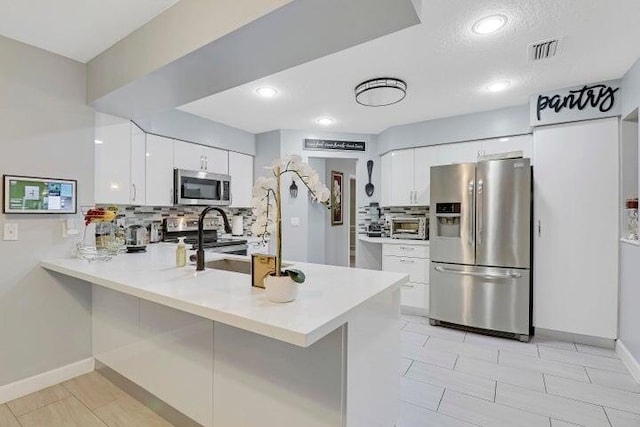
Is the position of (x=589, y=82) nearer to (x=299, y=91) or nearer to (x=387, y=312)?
(x=299, y=91)

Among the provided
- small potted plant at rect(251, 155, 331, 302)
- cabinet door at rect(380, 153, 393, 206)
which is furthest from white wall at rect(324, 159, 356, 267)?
small potted plant at rect(251, 155, 331, 302)

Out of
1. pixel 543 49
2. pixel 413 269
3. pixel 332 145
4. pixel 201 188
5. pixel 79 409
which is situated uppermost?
pixel 543 49

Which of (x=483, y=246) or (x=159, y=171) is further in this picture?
(x=159, y=171)

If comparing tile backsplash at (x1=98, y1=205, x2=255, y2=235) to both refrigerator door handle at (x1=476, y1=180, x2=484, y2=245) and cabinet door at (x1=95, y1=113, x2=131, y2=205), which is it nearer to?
cabinet door at (x1=95, y1=113, x2=131, y2=205)

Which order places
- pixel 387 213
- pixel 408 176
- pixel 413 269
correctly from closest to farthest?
pixel 413 269 < pixel 408 176 < pixel 387 213

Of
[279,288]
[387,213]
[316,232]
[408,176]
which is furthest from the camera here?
[316,232]

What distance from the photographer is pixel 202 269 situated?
1.88 metres

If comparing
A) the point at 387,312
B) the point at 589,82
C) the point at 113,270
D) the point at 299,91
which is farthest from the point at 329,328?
the point at 589,82

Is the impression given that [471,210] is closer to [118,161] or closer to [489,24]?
[489,24]

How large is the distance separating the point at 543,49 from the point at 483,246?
1778 millimetres

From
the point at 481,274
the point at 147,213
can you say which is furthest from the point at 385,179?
the point at 147,213

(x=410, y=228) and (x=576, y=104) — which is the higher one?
(x=576, y=104)

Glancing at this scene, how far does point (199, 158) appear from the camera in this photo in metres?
3.91

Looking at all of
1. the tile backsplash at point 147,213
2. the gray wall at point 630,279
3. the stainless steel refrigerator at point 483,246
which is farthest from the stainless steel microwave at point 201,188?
the gray wall at point 630,279
